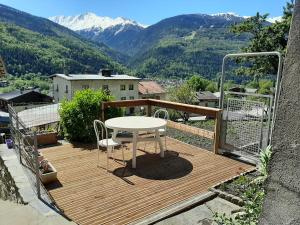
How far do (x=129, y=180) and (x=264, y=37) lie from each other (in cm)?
1723

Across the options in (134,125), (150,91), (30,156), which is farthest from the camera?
(150,91)

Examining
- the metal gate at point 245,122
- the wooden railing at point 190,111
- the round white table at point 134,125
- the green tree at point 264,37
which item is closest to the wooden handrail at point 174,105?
the wooden railing at point 190,111

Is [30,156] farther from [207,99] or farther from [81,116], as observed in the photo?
[207,99]

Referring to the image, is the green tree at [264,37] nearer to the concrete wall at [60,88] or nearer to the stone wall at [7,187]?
the stone wall at [7,187]

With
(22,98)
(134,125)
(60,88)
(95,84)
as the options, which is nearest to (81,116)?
(134,125)

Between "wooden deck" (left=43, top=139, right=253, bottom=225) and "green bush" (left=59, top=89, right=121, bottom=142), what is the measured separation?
0.41 meters

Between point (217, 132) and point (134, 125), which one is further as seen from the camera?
point (217, 132)

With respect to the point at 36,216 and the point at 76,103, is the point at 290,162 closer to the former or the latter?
the point at 36,216

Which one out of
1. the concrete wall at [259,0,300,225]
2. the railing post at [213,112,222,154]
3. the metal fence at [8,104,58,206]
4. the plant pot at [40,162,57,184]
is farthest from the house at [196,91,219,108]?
the concrete wall at [259,0,300,225]

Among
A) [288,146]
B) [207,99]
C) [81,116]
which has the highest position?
[288,146]

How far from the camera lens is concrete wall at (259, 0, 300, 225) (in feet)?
3.60

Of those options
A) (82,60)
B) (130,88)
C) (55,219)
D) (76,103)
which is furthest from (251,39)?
(82,60)

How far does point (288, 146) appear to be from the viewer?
1.13 meters

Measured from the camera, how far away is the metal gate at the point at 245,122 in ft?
15.4
